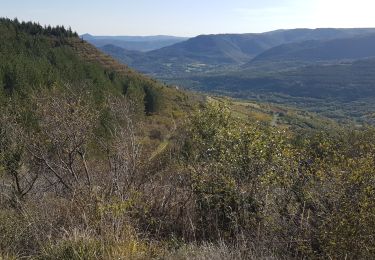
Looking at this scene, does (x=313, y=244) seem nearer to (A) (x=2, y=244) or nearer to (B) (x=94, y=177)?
(A) (x=2, y=244)

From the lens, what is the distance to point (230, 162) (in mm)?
8406

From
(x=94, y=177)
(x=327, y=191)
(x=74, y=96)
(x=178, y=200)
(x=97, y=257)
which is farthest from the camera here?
(x=74, y=96)

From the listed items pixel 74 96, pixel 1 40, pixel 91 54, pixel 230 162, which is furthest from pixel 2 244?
pixel 91 54

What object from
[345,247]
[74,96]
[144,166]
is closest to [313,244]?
[345,247]

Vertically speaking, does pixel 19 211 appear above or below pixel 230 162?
below

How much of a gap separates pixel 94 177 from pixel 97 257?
17.2ft

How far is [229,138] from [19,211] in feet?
14.3

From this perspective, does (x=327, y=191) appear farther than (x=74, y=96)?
No

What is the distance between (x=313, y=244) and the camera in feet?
22.6

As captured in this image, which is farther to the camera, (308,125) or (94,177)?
(308,125)

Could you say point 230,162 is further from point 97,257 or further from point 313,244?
point 97,257

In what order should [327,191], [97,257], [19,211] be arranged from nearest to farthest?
[97,257], [327,191], [19,211]

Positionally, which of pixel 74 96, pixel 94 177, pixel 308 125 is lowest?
pixel 308 125

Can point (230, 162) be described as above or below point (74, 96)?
below
